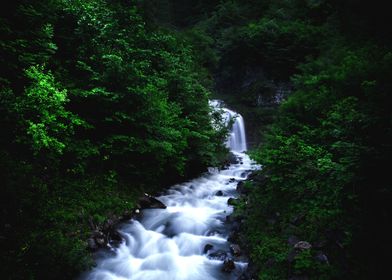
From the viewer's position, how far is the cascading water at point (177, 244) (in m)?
7.50

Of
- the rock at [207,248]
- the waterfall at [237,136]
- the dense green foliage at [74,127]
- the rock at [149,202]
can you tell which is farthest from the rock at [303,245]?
the waterfall at [237,136]

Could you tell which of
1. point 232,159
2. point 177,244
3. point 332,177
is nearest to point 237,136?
point 232,159

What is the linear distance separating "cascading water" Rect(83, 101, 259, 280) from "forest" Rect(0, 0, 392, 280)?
62cm

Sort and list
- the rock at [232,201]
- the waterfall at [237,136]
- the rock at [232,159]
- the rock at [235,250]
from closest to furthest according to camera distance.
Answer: the rock at [235,250]
the rock at [232,201]
the rock at [232,159]
the waterfall at [237,136]

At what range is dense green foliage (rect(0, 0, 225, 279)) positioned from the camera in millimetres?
6176

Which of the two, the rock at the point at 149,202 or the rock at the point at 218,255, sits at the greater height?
the rock at the point at 149,202

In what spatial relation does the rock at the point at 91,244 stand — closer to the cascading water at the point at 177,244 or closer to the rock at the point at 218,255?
the cascading water at the point at 177,244

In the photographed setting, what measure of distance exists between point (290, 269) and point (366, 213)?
2.05 meters

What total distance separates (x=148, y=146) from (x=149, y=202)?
6.43ft

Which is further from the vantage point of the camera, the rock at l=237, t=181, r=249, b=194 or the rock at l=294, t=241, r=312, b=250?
the rock at l=237, t=181, r=249, b=194

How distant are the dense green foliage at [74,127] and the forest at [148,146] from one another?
0.04m

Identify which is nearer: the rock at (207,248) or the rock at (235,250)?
the rock at (235,250)

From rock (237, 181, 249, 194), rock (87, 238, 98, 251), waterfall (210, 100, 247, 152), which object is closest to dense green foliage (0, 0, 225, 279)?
rock (87, 238, 98, 251)

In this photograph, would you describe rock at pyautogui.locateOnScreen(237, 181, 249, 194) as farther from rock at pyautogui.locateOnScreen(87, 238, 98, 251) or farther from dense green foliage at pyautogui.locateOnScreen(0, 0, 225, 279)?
rock at pyautogui.locateOnScreen(87, 238, 98, 251)
